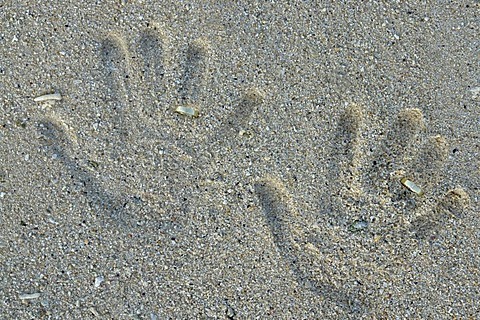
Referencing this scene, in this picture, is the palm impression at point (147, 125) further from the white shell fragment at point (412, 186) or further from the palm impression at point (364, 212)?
the white shell fragment at point (412, 186)

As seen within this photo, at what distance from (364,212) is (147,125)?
107 centimetres

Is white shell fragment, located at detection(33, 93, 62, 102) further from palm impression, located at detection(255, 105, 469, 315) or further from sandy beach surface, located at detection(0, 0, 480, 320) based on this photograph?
palm impression, located at detection(255, 105, 469, 315)

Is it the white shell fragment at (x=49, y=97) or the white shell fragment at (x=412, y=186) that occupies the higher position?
the white shell fragment at (x=412, y=186)

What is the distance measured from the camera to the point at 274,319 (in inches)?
81.8

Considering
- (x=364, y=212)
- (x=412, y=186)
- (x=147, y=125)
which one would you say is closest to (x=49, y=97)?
(x=147, y=125)

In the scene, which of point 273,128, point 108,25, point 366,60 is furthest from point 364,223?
point 108,25

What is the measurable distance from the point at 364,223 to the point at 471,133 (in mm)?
627

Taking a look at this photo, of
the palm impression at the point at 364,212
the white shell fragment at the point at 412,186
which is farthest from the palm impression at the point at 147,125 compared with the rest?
the white shell fragment at the point at 412,186

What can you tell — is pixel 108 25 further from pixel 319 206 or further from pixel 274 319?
pixel 274 319

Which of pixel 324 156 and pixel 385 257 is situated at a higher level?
pixel 324 156

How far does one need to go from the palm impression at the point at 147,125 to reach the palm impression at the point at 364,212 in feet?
1.28

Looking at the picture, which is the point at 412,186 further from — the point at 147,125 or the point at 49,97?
the point at 49,97

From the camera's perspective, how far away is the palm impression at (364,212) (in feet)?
6.72

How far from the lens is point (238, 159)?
2.08 metres
